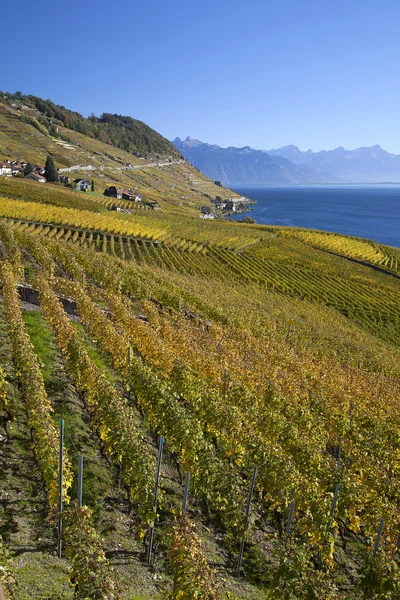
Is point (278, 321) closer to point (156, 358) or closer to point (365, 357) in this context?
point (365, 357)

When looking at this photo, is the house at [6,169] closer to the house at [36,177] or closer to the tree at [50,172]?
the house at [36,177]

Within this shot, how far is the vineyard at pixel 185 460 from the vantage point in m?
9.45

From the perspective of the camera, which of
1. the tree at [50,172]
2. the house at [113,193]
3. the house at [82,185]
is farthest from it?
the house at [113,193]

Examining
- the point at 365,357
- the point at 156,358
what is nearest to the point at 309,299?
the point at 365,357

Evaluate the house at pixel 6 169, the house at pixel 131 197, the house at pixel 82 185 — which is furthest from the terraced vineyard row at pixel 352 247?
the house at pixel 6 169

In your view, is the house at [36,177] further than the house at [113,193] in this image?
No

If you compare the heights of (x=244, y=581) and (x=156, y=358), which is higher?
(x=156, y=358)

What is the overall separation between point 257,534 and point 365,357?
2724 centimetres

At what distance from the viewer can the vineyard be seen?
9.45 metres

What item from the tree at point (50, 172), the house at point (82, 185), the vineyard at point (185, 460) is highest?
the tree at point (50, 172)

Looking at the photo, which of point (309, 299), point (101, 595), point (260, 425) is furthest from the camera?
point (309, 299)

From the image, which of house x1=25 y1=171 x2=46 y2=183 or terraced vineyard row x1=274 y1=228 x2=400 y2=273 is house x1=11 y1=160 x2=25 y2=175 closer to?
house x1=25 y1=171 x2=46 y2=183

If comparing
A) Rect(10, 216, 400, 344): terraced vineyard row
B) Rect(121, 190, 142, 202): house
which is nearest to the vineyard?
Rect(10, 216, 400, 344): terraced vineyard row

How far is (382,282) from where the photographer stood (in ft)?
254
